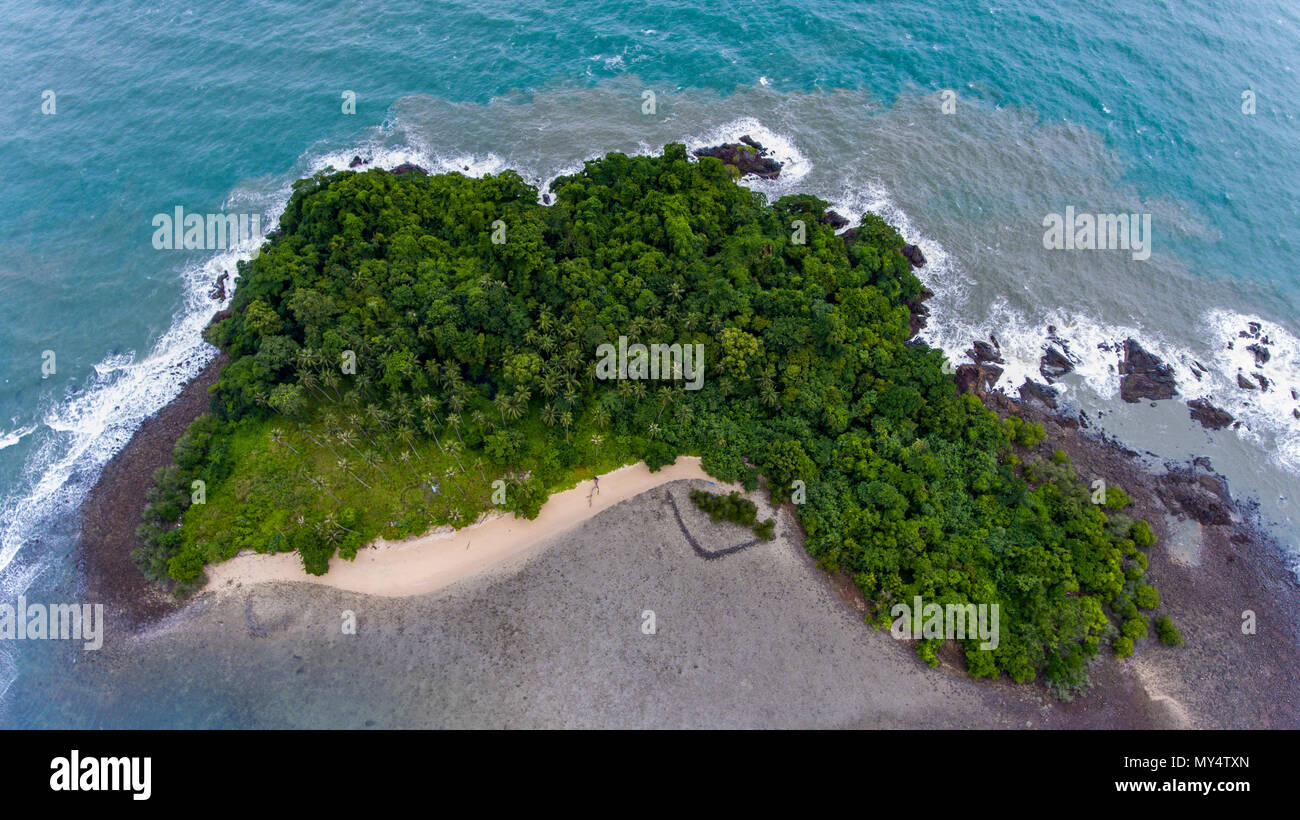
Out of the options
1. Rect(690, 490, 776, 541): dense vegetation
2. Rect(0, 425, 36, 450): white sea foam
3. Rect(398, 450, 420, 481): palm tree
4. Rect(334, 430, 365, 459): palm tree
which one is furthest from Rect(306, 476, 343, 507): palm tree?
Rect(690, 490, 776, 541): dense vegetation

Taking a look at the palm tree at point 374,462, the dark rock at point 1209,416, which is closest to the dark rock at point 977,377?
the dark rock at point 1209,416

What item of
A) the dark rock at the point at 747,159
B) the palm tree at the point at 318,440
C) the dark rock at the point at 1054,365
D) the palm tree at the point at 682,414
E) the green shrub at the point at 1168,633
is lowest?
the green shrub at the point at 1168,633

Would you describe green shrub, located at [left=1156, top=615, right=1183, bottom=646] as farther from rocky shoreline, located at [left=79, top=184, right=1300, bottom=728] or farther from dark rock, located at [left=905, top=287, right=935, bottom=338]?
dark rock, located at [left=905, top=287, right=935, bottom=338]

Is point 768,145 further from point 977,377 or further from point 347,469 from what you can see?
point 347,469

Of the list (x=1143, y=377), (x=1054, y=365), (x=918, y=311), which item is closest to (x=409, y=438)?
(x=918, y=311)

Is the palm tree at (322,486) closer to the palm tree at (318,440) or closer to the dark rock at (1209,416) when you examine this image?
the palm tree at (318,440)

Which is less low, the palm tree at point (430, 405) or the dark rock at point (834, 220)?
the dark rock at point (834, 220)
